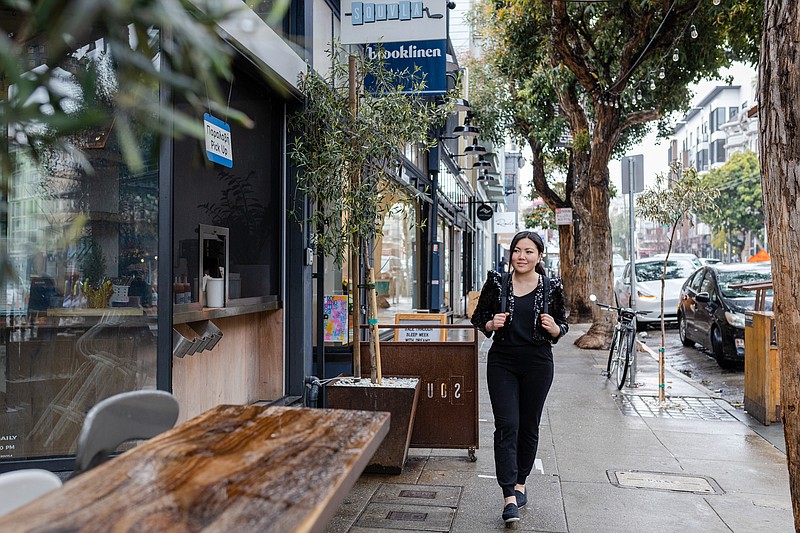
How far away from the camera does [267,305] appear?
6422mm

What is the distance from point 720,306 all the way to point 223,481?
38.6 ft

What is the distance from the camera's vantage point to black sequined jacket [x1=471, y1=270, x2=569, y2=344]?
16.0 feet

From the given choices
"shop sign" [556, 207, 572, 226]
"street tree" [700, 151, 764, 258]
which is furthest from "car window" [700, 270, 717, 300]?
"street tree" [700, 151, 764, 258]

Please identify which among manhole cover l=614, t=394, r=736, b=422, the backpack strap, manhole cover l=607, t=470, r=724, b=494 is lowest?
manhole cover l=607, t=470, r=724, b=494

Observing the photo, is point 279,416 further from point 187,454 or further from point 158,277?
point 158,277

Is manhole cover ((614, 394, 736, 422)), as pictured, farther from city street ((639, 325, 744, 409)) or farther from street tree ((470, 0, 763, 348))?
street tree ((470, 0, 763, 348))

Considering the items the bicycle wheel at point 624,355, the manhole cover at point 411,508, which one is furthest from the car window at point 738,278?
the manhole cover at point 411,508

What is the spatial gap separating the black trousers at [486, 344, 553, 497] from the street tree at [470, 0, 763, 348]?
8.76 meters

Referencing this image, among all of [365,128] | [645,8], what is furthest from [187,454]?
[645,8]

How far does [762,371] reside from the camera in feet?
25.8

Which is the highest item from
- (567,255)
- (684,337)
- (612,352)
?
(567,255)

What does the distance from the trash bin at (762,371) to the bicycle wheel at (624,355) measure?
1641 mm

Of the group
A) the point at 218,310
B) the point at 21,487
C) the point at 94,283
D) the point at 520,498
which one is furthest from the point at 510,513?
the point at 21,487

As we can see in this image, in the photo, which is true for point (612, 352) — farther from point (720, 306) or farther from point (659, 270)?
point (659, 270)
